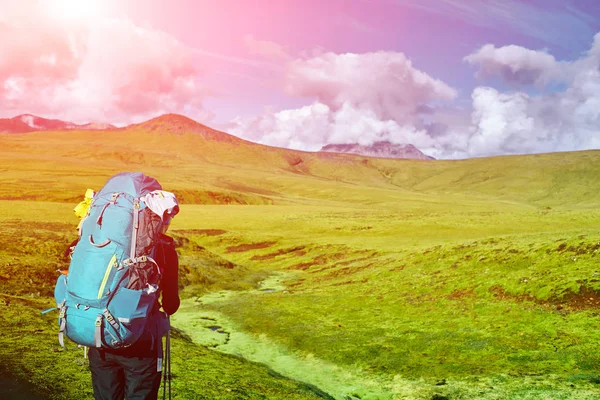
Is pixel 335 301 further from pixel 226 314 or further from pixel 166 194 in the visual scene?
pixel 166 194

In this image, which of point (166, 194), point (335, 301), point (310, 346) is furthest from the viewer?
point (335, 301)

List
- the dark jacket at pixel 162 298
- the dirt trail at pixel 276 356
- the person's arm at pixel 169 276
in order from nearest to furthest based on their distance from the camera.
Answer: the dark jacket at pixel 162 298 < the person's arm at pixel 169 276 < the dirt trail at pixel 276 356

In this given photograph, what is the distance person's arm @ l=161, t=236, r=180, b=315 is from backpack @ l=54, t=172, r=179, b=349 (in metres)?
0.25

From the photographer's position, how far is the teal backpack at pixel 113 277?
22.9 ft

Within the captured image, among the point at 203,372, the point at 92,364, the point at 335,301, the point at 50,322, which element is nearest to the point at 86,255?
the point at 92,364

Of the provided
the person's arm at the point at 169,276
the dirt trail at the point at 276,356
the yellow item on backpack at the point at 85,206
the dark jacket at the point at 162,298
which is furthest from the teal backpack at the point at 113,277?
the dirt trail at the point at 276,356

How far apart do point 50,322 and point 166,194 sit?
16.0m

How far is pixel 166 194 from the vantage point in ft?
25.1

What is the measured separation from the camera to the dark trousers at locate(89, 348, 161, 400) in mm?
7391

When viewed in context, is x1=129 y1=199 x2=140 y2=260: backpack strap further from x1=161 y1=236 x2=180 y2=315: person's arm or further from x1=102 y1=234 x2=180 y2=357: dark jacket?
x1=161 y1=236 x2=180 y2=315: person's arm

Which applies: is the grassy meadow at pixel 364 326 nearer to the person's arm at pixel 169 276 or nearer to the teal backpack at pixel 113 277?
the teal backpack at pixel 113 277

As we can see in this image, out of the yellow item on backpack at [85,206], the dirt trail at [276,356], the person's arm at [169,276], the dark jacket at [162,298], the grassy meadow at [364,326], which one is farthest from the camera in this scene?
the dirt trail at [276,356]

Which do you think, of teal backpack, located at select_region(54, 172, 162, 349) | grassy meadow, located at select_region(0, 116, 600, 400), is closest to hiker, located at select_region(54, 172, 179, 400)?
teal backpack, located at select_region(54, 172, 162, 349)

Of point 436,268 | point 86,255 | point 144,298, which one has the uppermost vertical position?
point 86,255
